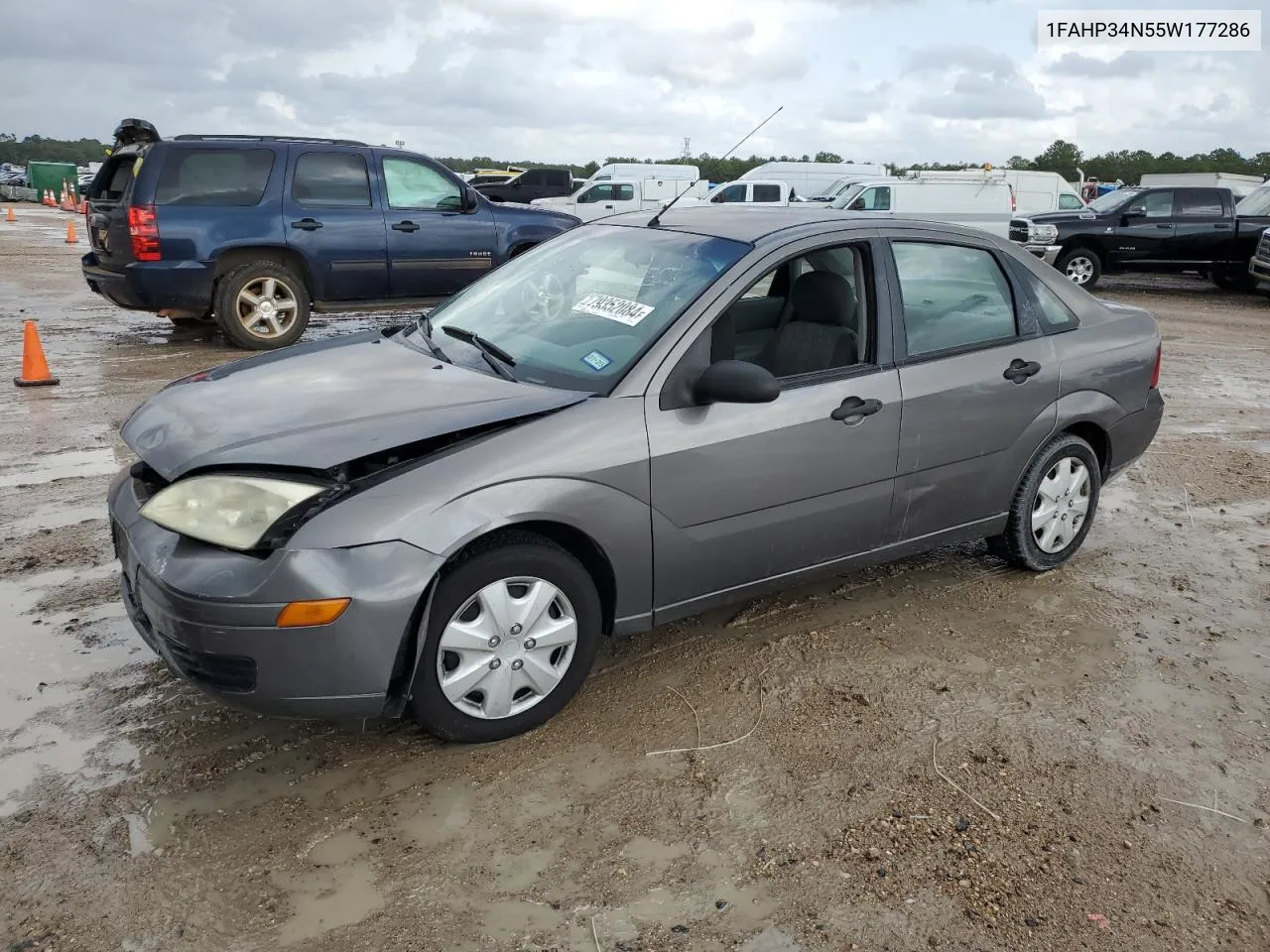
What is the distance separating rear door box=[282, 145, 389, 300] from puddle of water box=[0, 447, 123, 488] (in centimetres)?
396

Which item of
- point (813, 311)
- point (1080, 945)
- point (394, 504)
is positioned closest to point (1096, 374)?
point (813, 311)

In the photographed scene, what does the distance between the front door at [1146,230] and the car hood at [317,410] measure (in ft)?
54.4

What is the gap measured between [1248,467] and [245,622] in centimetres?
636

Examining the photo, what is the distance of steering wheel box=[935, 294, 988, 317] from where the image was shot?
433 centimetres

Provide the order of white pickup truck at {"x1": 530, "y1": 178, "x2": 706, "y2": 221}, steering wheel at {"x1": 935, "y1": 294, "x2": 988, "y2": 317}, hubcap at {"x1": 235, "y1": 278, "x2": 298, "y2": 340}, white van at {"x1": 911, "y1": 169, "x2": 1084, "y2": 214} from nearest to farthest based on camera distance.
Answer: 1. steering wheel at {"x1": 935, "y1": 294, "x2": 988, "y2": 317}
2. hubcap at {"x1": 235, "y1": 278, "x2": 298, "y2": 340}
3. white pickup truck at {"x1": 530, "y1": 178, "x2": 706, "y2": 221}
4. white van at {"x1": 911, "y1": 169, "x2": 1084, "y2": 214}

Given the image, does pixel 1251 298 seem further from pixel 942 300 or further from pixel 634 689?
pixel 634 689

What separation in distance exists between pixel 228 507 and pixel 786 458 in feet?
6.03

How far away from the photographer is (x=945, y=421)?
4219 mm

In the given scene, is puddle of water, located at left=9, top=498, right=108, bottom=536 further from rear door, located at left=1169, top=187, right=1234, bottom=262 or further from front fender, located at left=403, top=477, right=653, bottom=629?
rear door, located at left=1169, top=187, right=1234, bottom=262

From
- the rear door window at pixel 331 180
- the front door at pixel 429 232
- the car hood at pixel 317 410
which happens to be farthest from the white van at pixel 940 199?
the car hood at pixel 317 410

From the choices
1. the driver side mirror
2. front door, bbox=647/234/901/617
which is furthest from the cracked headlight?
the driver side mirror

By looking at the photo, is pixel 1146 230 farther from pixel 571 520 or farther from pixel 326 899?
pixel 326 899

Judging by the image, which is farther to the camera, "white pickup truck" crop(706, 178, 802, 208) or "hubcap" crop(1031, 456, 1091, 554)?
"white pickup truck" crop(706, 178, 802, 208)

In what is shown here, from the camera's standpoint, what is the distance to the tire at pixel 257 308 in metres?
9.80
